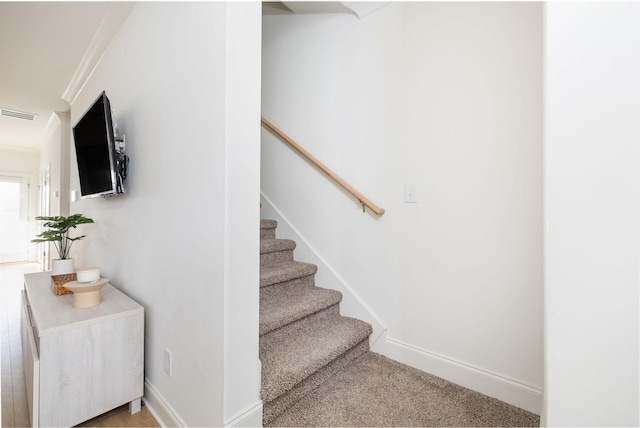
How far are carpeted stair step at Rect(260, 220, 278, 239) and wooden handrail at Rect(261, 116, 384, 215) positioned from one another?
0.67 meters

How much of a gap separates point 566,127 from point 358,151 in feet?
4.42

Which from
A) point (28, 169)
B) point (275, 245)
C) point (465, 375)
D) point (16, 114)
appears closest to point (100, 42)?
point (275, 245)

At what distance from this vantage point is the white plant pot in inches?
69.6

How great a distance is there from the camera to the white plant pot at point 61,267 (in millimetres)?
1769

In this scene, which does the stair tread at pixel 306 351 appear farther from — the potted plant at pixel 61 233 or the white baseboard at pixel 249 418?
the potted plant at pixel 61 233

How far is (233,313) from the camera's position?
107cm

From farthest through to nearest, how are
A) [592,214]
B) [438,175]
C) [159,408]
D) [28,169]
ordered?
1. [28,169]
2. [438,175]
3. [159,408]
4. [592,214]

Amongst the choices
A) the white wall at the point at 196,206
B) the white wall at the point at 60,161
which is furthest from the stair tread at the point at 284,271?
the white wall at the point at 60,161

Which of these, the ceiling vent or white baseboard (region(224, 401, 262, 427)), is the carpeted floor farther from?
the ceiling vent

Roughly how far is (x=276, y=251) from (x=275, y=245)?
55 mm

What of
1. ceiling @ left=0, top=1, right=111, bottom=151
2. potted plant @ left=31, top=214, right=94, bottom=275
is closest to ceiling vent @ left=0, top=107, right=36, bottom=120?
ceiling @ left=0, top=1, right=111, bottom=151

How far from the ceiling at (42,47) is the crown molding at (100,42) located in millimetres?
28

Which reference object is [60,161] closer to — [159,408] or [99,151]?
[99,151]

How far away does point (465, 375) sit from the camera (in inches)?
60.6
